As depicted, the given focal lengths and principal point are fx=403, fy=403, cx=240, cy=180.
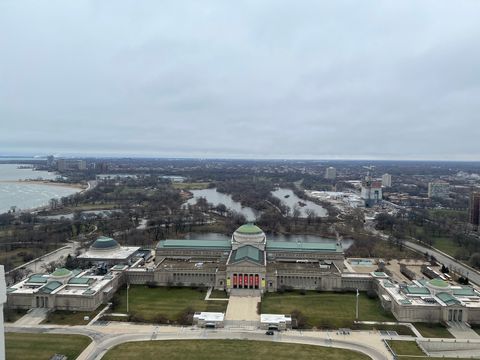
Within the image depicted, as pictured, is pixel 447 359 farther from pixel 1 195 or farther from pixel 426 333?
pixel 1 195

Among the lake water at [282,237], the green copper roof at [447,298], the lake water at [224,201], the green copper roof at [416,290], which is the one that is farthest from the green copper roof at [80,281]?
the lake water at [224,201]

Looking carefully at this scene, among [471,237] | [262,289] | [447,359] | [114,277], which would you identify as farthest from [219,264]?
[471,237]

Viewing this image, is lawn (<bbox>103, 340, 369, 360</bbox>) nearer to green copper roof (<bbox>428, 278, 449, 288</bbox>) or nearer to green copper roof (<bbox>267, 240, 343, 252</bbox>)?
green copper roof (<bbox>428, 278, 449, 288</bbox>)

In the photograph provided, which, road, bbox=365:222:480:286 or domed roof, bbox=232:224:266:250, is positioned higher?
domed roof, bbox=232:224:266:250

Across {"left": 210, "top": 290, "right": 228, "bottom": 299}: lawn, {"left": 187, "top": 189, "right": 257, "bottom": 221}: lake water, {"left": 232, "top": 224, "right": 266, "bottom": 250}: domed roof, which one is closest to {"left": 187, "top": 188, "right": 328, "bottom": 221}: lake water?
{"left": 187, "top": 189, "right": 257, "bottom": 221}: lake water

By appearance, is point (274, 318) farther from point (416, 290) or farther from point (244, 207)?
point (244, 207)
